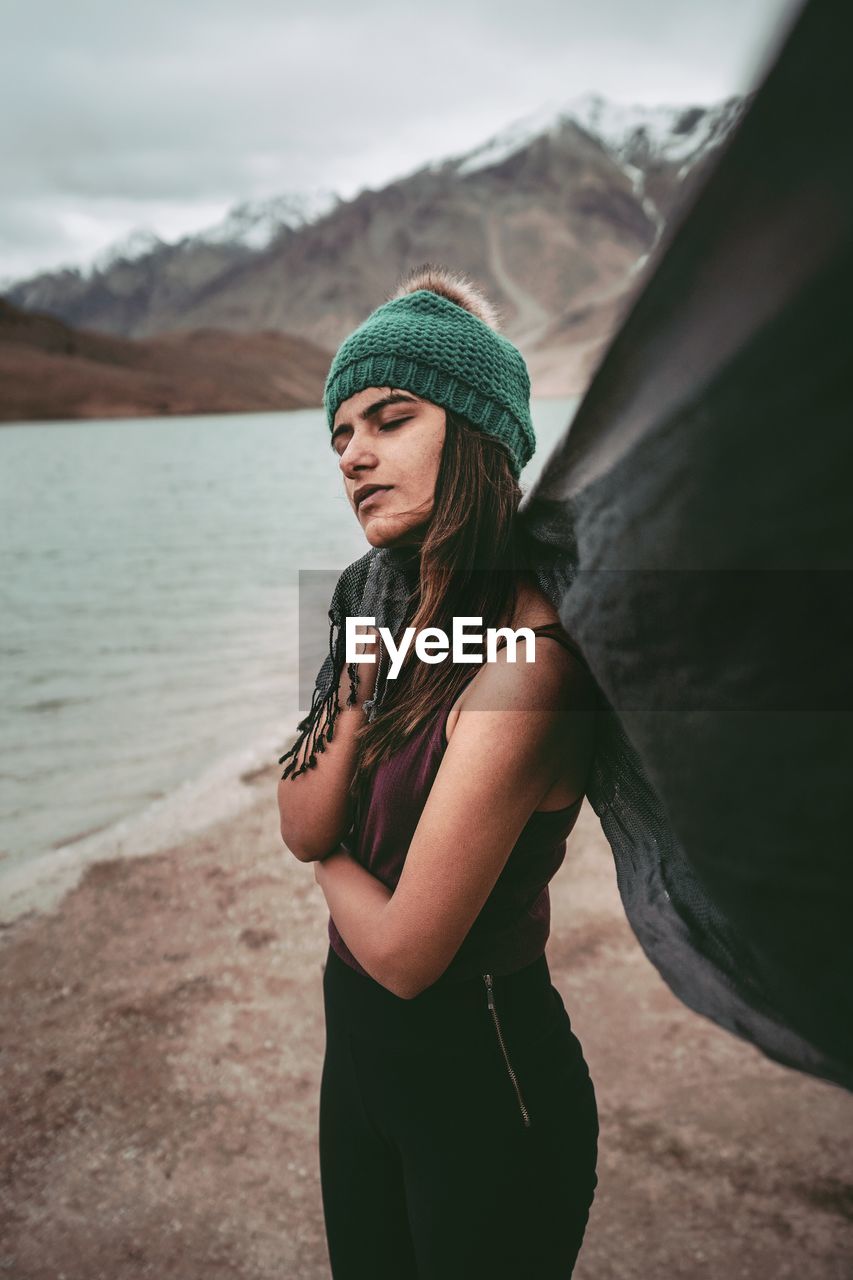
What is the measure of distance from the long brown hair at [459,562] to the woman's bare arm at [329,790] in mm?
68

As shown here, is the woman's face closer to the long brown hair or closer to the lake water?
the long brown hair

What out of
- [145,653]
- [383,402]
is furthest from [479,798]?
[145,653]

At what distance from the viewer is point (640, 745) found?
0.79 meters

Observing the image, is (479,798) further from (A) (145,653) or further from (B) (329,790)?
(A) (145,653)

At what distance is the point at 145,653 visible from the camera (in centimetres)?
1043

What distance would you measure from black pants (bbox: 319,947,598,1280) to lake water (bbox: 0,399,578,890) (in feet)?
2.99

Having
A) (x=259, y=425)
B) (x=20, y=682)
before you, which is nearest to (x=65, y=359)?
(x=259, y=425)

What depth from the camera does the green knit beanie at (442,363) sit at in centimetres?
126

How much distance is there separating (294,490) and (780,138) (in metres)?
31.0

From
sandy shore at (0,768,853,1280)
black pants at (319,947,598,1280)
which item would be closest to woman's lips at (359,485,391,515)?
black pants at (319,947,598,1280)

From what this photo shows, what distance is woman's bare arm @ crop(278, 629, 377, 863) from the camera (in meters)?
1.33

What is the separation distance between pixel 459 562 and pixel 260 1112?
2462mm

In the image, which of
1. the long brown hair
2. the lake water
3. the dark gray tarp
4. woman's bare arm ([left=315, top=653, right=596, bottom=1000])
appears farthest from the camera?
the lake water

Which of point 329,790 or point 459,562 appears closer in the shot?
point 459,562
